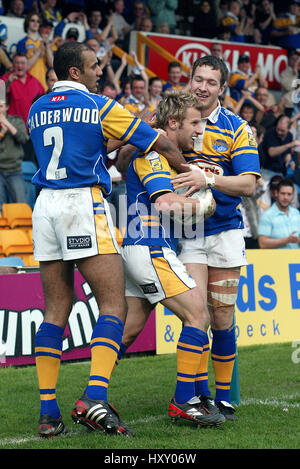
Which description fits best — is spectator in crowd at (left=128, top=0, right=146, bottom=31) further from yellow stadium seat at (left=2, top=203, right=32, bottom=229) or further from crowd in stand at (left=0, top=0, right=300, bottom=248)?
yellow stadium seat at (left=2, top=203, right=32, bottom=229)

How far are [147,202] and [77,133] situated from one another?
0.66m

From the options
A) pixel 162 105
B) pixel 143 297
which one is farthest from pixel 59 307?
pixel 162 105

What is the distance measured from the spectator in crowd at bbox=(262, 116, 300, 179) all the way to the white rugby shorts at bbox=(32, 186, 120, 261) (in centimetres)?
835

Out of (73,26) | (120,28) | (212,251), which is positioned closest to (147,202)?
(212,251)

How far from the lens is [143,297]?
4.89 m

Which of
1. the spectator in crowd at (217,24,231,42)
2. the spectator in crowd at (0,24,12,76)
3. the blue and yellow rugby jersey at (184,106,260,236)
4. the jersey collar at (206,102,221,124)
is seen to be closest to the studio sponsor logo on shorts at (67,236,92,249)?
the blue and yellow rugby jersey at (184,106,260,236)

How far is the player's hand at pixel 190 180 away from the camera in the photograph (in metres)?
4.49

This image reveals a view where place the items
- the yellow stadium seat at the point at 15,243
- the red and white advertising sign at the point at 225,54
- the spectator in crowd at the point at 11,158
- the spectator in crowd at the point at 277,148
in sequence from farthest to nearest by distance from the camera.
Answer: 1. the red and white advertising sign at the point at 225,54
2. the spectator in crowd at the point at 277,148
3. the spectator in crowd at the point at 11,158
4. the yellow stadium seat at the point at 15,243

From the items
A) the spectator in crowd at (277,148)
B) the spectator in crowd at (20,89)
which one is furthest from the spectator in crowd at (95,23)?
the spectator in crowd at (277,148)

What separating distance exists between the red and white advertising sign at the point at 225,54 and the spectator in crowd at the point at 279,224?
5.59m

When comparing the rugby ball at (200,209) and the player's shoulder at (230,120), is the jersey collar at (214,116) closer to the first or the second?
the player's shoulder at (230,120)

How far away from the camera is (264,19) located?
57.9ft

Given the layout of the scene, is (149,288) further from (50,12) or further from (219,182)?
(50,12)

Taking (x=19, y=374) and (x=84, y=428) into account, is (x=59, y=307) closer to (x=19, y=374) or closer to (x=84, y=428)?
(x=84, y=428)
